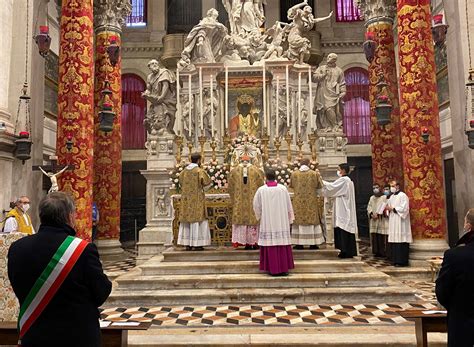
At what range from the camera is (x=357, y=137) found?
1817 centimetres

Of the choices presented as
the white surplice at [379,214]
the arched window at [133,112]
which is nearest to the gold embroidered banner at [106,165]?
the arched window at [133,112]

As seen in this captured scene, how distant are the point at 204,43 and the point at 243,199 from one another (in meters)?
5.98

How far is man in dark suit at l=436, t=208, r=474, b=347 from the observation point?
8.69ft

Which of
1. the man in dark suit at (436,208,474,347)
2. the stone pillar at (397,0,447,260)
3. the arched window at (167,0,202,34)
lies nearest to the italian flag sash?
A: the man in dark suit at (436,208,474,347)

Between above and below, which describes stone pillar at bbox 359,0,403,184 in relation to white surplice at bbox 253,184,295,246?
above

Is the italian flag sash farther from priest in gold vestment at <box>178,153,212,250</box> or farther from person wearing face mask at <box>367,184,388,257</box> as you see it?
person wearing face mask at <box>367,184,388,257</box>

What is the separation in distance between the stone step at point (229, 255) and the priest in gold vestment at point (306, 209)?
29 cm

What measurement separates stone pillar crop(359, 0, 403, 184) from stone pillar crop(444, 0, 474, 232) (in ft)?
9.58

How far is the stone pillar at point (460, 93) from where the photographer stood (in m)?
8.48

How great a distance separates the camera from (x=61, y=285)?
230 centimetres

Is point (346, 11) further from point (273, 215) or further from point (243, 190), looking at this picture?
point (273, 215)

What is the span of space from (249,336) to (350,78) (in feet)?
51.8

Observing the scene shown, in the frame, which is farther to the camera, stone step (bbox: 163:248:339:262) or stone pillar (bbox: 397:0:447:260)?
stone pillar (bbox: 397:0:447:260)

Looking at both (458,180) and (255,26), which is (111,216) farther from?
(458,180)
